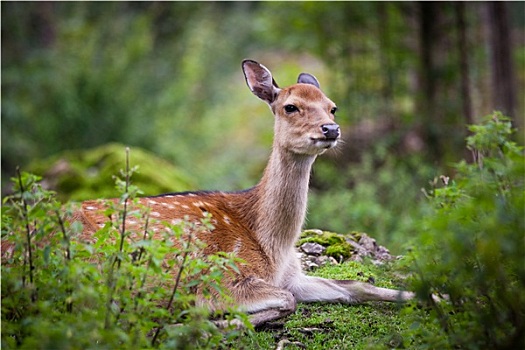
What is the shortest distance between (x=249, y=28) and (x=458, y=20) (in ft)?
28.0

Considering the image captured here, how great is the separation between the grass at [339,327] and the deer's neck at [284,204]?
0.50 m

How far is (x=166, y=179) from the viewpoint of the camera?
9.67m

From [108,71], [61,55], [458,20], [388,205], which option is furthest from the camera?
[61,55]

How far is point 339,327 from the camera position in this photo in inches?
199

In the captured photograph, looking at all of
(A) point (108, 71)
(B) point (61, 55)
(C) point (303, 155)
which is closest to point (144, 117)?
(A) point (108, 71)

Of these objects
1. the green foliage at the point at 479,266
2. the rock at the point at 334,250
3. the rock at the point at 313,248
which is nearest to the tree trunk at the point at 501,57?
the rock at the point at 334,250

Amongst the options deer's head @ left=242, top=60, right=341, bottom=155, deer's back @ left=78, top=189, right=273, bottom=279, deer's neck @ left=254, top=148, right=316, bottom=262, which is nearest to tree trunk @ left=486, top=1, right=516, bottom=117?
deer's head @ left=242, top=60, right=341, bottom=155

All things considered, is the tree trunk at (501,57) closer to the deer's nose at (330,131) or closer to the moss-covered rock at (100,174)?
the moss-covered rock at (100,174)

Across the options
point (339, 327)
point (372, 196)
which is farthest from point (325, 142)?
point (372, 196)

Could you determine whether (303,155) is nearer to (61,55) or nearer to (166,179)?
(166,179)

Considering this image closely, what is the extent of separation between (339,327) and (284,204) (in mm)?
1065

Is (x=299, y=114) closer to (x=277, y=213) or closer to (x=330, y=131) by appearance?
(x=330, y=131)

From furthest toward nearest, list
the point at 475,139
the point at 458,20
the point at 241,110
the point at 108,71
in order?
the point at 241,110, the point at 108,71, the point at 458,20, the point at 475,139

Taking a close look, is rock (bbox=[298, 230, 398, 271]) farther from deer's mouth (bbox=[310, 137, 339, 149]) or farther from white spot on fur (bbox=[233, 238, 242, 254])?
deer's mouth (bbox=[310, 137, 339, 149])
